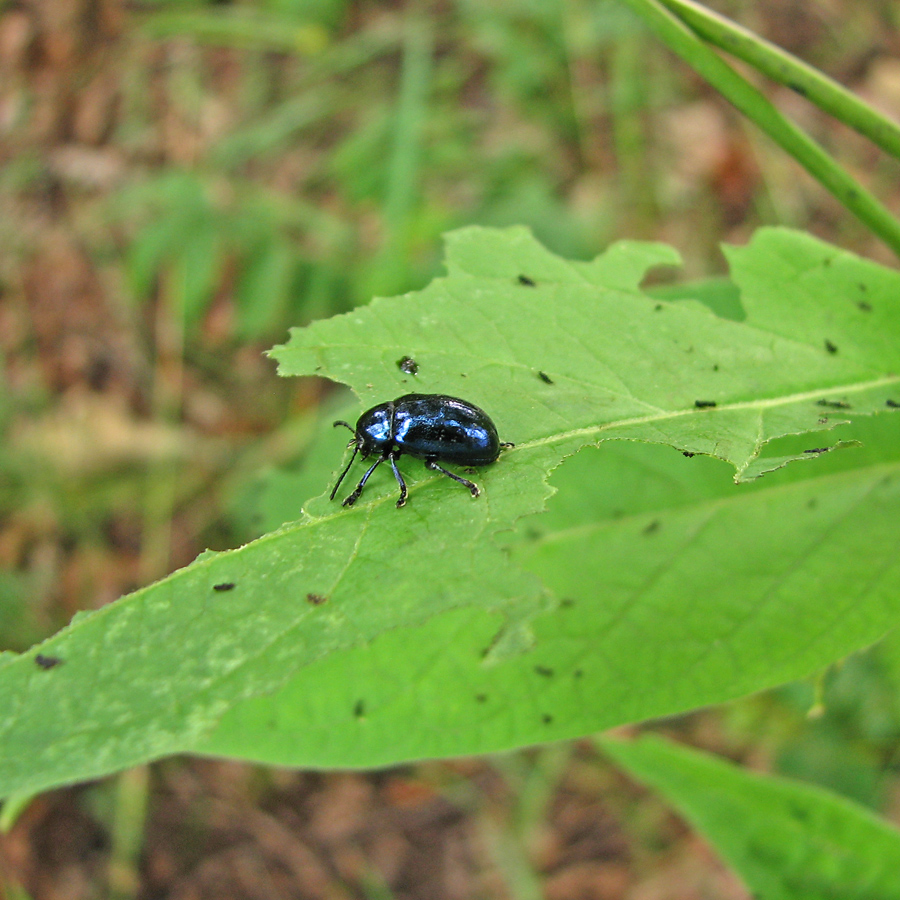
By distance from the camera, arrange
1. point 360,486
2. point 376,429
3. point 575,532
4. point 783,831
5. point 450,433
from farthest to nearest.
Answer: point 783,831 → point 575,532 → point 376,429 → point 450,433 → point 360,486

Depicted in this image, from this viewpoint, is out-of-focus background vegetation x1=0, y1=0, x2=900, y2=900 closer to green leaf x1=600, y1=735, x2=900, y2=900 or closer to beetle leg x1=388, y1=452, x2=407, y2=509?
beetle leg x1=388, y1=452, x2=407, y2=509

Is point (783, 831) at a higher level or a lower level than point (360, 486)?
lower

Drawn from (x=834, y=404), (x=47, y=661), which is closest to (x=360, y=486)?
(x=47, y=661)

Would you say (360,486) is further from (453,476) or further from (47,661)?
(47,661)

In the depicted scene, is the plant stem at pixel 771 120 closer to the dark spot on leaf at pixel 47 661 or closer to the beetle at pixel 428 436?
the beetle at pixel 428 436

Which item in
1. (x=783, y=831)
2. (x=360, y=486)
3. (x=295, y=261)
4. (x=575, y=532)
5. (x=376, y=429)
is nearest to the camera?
(x=360, y=486)

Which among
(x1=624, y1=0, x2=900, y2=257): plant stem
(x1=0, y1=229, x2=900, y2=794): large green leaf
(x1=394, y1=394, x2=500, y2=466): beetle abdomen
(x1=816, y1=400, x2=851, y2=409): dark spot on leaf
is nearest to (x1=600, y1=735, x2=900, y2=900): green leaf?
(x1=0, y1=229, x2=900, y2=794): large green leaf

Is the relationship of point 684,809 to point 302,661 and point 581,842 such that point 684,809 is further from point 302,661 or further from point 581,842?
point 581,842
